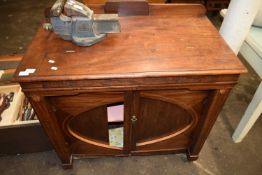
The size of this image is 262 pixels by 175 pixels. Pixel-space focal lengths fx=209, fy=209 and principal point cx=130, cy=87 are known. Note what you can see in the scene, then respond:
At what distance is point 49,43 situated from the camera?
32.5 inches

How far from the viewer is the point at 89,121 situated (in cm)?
94

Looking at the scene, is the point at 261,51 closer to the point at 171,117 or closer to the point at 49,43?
the point at 171,117

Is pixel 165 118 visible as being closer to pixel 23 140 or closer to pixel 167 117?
pixel 167 117

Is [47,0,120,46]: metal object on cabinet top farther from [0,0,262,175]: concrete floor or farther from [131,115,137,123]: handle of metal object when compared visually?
[0,0,262,175]: concrete floor

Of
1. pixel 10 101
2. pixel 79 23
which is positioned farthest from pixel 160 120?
pixel 10 101

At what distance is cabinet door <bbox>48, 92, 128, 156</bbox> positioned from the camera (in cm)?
82

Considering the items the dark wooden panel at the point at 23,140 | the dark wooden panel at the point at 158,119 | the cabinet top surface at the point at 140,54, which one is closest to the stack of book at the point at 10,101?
the dark wooden panel at the point at 23,140

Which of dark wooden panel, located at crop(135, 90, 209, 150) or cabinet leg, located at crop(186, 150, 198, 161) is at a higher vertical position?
dark wooden panel, located at crop(135, 90, 209, 150)

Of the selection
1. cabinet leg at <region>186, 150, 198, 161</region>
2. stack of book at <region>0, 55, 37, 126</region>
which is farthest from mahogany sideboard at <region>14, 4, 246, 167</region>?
stack of book at <region>0, 55, 37, 126</region>

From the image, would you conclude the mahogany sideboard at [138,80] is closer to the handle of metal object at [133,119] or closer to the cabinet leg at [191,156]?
the handle of metal object at [133,119]

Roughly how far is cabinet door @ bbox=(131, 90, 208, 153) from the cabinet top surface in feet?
0.43

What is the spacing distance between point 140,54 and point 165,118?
0.35 meters

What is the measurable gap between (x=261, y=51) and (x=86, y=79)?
2.68 ft

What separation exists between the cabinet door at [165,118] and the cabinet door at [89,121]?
10cm
